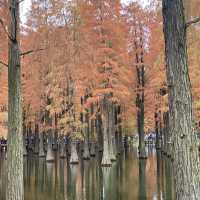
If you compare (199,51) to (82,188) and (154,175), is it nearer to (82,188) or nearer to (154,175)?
(154,175)

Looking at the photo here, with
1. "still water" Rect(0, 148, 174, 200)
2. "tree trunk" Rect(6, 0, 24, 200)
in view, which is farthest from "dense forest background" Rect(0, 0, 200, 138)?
"tree trunk" Rect(6, 0, 24, 200)

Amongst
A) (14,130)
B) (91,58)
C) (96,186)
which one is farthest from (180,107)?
(91,58)

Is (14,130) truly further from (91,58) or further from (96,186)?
(91,58)

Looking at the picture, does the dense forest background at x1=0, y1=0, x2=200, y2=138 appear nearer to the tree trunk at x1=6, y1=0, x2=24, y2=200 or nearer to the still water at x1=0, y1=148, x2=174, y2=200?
the still water at x1=0, y1=148, x2=174, y2=200

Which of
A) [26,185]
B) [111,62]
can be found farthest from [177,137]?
[111,62]

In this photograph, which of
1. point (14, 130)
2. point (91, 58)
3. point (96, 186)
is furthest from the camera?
point (91, 58)

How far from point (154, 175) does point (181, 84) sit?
47.0ft

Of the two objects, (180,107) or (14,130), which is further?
(14,130)

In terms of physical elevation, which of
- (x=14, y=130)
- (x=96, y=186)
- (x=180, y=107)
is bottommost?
(x=96, y=186)

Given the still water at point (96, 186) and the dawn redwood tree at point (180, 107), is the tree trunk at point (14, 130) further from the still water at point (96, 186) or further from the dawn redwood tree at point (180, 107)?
the still water at point (96, 186)

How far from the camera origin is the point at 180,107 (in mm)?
5004

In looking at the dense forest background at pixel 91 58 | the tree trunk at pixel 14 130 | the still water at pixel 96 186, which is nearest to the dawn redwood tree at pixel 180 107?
the tree trunk at pixel 14 130

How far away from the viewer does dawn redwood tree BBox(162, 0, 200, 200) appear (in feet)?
16.0

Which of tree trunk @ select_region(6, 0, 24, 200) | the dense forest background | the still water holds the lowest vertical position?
the still water
